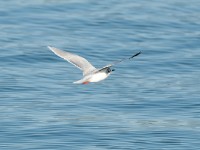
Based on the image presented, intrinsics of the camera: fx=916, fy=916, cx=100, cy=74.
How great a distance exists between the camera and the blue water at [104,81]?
2027cm

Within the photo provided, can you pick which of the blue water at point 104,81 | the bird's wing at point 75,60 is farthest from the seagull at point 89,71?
the blue water at point 104,81

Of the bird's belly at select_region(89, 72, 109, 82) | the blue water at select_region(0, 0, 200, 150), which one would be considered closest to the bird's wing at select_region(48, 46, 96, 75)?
the bird's belly at select_region(89, 72, 109, 82)

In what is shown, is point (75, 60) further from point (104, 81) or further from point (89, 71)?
point (104, 81)

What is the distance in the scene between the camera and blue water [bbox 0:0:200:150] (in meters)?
20.3

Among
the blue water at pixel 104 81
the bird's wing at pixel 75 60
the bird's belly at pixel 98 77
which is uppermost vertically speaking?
the bird's wing at pixel 75 60

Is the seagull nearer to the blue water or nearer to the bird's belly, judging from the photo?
the bird's belly

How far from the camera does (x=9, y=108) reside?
22047 millimetres

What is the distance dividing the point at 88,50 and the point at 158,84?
3458 millimetres

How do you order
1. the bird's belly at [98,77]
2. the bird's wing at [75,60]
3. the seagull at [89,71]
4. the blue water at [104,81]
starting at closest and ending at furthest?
the seagull at [89,71] → the bird's belly at [98,77] → the bird's wing at [75,60] → the blue water at [104,81]

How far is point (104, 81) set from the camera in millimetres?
25297

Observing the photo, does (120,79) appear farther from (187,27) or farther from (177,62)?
(187,27)

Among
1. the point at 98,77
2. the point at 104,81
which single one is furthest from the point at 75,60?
the point at 104,81

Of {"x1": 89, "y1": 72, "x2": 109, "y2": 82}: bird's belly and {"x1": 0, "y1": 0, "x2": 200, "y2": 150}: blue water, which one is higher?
{"x1": 89, "y1": 72, "x2": 109, "y2": 82}: bird's belly

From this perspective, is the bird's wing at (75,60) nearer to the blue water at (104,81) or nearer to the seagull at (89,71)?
the seagull at (89,71)
